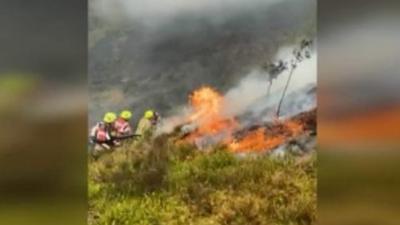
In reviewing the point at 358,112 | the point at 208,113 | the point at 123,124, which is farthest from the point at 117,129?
the point at 358,112

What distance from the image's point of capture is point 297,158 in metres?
1.78

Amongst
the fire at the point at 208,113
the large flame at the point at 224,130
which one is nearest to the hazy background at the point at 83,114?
the large flame at the point at 224,130

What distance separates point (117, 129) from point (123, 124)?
0.07 feet

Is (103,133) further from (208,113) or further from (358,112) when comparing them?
(358,112)

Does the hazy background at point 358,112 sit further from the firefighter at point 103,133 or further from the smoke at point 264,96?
the firefighter at point 103,133

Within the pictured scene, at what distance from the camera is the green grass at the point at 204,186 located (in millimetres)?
1774

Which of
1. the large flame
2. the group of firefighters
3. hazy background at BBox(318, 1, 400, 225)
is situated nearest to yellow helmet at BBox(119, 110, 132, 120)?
the group of firefighters

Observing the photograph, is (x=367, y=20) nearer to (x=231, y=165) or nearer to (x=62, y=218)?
(x=231, y=165)

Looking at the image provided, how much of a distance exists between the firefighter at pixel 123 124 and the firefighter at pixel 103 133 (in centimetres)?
1

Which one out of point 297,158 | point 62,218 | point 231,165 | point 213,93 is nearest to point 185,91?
point 213,93

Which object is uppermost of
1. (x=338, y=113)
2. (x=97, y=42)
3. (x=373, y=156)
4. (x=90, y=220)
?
(x=97, y=42)

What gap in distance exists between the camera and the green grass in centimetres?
177

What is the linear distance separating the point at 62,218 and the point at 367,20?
37.5 inches

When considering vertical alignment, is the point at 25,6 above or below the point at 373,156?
above
